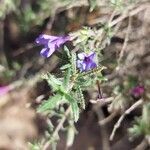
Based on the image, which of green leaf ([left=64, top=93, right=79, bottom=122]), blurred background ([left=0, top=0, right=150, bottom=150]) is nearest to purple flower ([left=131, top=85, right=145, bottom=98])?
blurred background ([left=0, top=0, right=150, bottom=150])

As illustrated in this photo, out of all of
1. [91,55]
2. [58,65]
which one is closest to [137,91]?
[58,65]

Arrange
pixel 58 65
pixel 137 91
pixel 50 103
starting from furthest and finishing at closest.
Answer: pixel 58 65 < pixel 137 91 < pixel 50 103

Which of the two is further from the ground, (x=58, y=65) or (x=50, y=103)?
(x=50, y=103)

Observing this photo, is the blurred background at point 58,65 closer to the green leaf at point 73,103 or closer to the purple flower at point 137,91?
the purple flower at point 137,91

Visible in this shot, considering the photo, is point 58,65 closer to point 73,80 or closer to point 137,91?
point 137,91

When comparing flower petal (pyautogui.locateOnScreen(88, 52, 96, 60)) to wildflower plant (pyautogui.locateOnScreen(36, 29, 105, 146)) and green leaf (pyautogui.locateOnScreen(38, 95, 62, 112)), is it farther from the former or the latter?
green leaf (pyautogui.locateOnScreen(38, 95, 62, 112))

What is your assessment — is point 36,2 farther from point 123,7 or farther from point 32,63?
point 123,7
